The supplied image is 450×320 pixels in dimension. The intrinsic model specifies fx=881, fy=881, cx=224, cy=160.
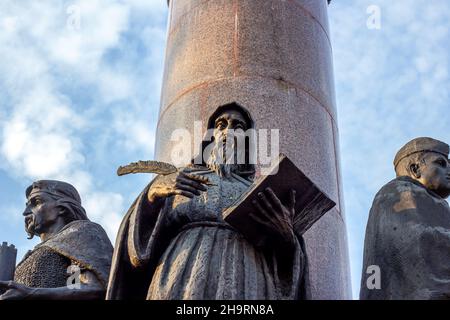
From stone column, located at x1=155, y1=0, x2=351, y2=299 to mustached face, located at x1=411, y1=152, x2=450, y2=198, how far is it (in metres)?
1.66

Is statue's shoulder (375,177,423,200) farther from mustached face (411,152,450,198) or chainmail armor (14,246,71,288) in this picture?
chainmail armor (14,246,71,288)

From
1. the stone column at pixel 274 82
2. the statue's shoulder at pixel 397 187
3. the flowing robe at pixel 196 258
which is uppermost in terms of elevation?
the stone column at pixel 274 82

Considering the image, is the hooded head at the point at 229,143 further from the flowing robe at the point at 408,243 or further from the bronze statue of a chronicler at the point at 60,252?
the bronze statue of a chronicler at the point at 60,252

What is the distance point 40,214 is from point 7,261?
765 mm

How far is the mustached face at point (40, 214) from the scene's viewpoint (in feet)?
31.3

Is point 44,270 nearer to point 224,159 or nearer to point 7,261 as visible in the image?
point 7,261

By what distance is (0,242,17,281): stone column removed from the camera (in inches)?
351

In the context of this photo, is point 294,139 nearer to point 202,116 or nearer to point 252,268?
point 202,116

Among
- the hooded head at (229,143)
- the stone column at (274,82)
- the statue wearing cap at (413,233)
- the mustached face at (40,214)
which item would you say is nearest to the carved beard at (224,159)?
the hooded head at (229,143)

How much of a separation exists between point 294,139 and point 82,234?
9.54 feet

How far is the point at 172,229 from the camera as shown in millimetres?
7750

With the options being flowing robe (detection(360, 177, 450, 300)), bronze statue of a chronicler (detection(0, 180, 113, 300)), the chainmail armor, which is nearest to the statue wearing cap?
flowing robe (detection(360, 177, 450, 300))

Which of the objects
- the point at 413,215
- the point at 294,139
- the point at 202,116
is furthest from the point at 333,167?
the point at 413,215

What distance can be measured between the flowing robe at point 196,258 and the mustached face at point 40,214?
83.0 inches
